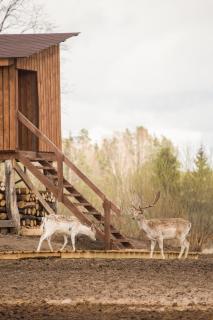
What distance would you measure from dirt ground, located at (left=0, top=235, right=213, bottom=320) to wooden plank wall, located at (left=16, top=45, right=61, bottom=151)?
8.73m

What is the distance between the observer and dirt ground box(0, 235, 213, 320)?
12.7m

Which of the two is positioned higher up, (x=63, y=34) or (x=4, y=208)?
(x=63, y=34)

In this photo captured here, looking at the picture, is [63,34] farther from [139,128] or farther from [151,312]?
[139,128]

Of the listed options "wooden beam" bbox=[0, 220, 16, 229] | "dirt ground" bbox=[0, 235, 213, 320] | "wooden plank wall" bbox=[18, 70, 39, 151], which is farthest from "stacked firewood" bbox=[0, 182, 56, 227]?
"dirt ground" bbox=[0, 235, 213, 320]

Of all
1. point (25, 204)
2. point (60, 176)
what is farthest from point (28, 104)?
point (60, 176)

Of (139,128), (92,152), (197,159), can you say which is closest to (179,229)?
(197,159)

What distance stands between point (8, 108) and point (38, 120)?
1.37 metres

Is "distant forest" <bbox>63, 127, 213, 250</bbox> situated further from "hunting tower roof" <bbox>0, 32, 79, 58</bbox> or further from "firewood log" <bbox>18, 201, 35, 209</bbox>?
"hunting tower roof" <bbox>0, 32, 79, 58</bbox>

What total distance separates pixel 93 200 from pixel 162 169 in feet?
16.1

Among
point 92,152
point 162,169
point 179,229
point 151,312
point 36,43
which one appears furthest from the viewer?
point 92,152

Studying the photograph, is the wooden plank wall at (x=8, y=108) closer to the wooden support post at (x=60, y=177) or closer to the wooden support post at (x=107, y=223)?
the wooden support post at (x=60, y=177)

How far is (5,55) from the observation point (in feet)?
Result: 84.8

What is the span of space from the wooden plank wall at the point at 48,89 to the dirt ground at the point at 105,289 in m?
8.73

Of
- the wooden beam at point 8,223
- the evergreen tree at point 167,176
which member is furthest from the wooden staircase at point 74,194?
the evergreen tree at point 167,176
